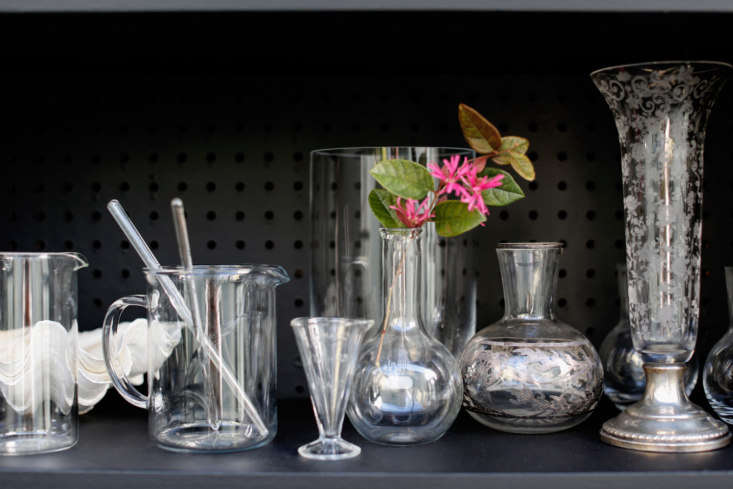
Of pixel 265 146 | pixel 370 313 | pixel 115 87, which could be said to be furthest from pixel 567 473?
pixel 115 87

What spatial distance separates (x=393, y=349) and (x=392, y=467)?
5.3 inches

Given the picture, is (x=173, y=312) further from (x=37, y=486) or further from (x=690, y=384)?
(x=690, y=384)

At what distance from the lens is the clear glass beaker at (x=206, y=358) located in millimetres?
754

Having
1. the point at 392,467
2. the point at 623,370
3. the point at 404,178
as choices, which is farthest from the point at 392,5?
the point at 623,370

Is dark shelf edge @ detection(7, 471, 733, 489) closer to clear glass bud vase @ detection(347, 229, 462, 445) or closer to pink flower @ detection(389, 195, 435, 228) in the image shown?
clear glass bud vase @ detection(347, 229, 462, 445)

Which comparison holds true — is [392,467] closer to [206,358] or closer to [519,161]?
[206,358]

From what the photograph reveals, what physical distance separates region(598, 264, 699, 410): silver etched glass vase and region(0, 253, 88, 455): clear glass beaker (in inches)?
23.7

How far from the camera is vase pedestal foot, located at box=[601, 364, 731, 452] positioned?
28.8 inches

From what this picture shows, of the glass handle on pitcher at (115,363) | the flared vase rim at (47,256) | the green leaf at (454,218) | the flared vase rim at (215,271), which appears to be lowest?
the glass handle on pitcher at (115,363)

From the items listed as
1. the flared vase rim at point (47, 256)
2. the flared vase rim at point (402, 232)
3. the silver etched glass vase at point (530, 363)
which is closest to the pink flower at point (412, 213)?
the flared vase rim at point (402, 232)

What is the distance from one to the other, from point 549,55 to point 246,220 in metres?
0.44

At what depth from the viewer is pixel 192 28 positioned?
0.77 metres

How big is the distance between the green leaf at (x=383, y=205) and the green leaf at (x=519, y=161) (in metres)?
0.12

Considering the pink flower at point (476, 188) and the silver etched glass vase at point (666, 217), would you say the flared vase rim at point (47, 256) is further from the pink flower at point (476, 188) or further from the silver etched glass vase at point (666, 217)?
the silver etched glass vase at point (666, 217)
